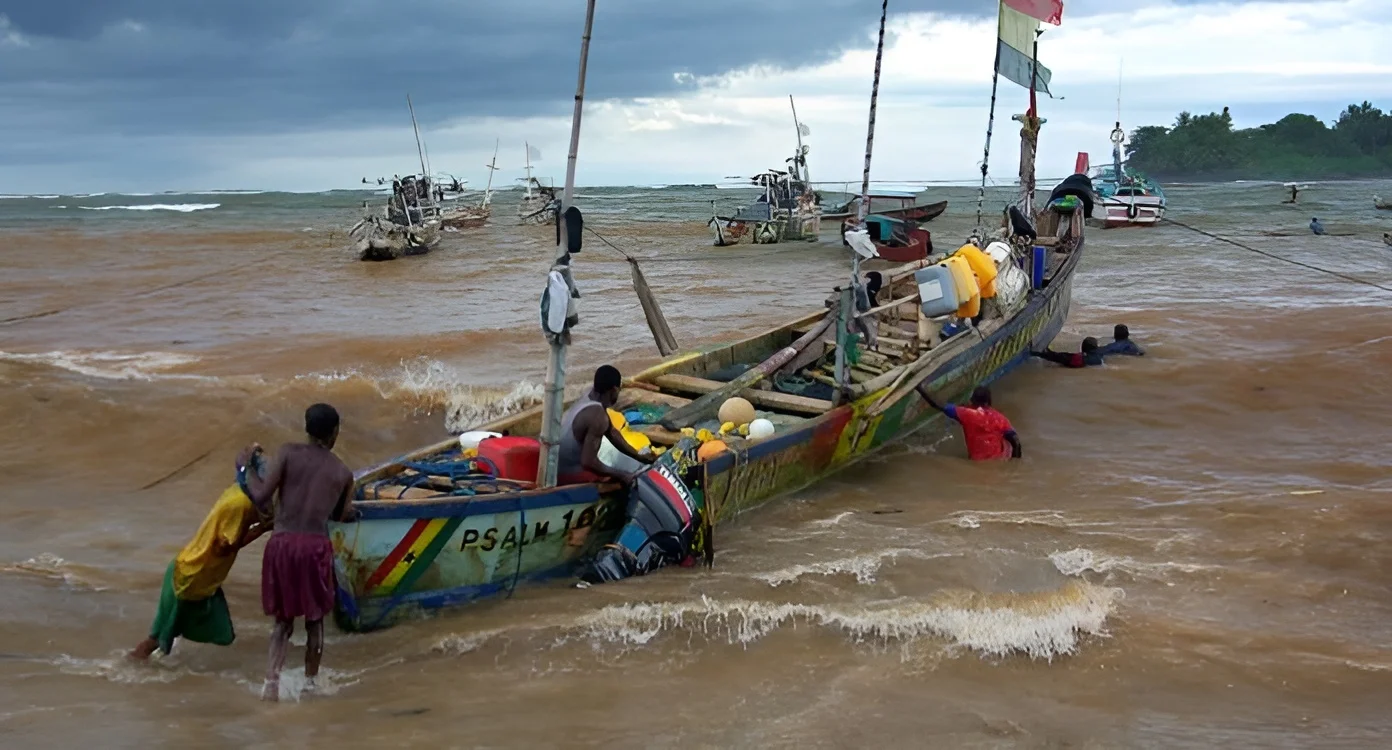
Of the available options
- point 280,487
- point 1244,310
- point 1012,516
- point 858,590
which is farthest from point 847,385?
point 1244,310

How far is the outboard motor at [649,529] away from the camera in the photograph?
21.2 ft

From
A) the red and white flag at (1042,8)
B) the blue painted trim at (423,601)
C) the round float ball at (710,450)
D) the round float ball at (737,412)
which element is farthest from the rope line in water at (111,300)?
the red and white flag at (1042,8)

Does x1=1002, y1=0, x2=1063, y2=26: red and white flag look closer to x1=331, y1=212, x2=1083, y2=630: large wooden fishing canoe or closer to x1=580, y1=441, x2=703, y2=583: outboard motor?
x1=331, y1=212, x2=1083, y2=630: large wooden fishing canoe

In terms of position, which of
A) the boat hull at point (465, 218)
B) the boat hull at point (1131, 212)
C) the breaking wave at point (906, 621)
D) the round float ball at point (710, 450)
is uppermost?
the boat hull at point (1131, 212)

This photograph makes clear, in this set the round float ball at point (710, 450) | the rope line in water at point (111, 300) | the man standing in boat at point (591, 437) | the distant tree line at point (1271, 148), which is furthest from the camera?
the distant tree line at point (1271, 148)

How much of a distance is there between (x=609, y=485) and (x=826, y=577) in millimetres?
1480

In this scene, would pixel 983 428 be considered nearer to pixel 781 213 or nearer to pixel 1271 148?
pixel 781 213

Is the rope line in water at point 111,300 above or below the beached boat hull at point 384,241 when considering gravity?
below

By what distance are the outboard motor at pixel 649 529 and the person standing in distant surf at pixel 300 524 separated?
1881mm

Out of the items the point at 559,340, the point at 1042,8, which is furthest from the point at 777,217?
the point at 559,340

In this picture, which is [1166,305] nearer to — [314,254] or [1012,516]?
[1012,516]

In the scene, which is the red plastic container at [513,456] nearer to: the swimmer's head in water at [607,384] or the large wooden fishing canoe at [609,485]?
the large wooden fishing canoe at [609,485]

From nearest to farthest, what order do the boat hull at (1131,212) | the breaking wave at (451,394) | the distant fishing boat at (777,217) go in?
the breaking wave at (451,394) < the distant fishing boat at (777,217) < the boat hull at (1131,212)

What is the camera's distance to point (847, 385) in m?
8.73
